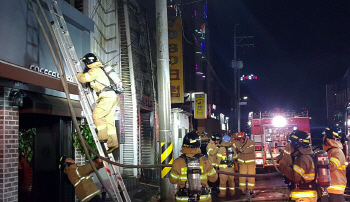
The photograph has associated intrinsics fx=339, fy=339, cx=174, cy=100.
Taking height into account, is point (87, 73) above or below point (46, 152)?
above

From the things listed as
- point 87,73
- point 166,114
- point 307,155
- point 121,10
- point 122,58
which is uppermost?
point 121,10

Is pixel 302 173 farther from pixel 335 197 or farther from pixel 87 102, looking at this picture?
pixel 87 102

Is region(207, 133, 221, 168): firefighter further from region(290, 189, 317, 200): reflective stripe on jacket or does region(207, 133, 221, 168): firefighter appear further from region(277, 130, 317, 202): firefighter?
region(290, 189, 317, 200): reflective stripe on jacket

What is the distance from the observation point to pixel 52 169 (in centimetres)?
771

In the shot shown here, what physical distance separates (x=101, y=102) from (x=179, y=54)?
952 centimetres

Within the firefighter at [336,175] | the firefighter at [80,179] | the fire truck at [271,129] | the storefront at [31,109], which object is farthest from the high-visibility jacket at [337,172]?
the fire truck at [271,129]

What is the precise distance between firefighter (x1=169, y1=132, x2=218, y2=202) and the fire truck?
33.5 ft

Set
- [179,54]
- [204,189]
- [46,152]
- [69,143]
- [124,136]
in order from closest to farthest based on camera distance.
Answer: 1. [204,189]
2. [46,152]
3. [69,143]
4. [124,136]
5. [179,54]

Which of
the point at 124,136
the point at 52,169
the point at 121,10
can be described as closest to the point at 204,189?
the point at 52,169

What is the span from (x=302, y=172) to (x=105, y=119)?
12.0 ft

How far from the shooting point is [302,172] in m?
6.11

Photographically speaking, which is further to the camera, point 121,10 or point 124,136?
point 121,10

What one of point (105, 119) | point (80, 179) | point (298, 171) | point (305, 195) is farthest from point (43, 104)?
point (305, 195)

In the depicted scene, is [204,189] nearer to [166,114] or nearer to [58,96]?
[166,114]
